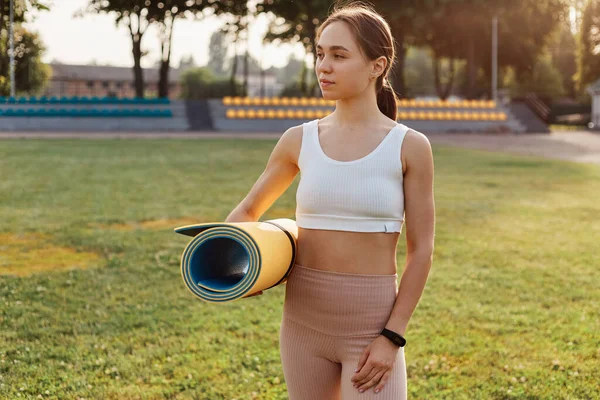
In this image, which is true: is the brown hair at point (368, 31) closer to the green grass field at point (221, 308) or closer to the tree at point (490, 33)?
the green grass field at point (221, 308)

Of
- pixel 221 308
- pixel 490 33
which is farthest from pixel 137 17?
pixel 221 308

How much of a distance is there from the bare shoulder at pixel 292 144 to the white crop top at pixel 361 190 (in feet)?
0.48

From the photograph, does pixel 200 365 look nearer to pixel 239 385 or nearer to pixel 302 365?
pixel 239 385

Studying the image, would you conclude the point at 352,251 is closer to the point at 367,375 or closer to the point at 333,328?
the point at 333,328

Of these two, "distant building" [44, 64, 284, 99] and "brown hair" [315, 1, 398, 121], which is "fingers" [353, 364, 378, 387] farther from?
"distant building" [44, 64, 284, 99]

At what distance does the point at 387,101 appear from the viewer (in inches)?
96.1

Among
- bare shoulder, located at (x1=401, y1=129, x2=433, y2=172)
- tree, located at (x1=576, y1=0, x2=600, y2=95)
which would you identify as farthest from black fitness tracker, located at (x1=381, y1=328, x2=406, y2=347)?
tree, located at (x1=576, y1=0, x2=600, y2=95)

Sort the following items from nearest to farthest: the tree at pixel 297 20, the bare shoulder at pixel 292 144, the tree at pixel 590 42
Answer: the bare shoulder at pixel 292 144 < the tree at pixel 297 20 < the tree at pixel 590 42

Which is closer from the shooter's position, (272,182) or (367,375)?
(367,375)

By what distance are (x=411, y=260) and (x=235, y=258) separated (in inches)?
→ 21.8

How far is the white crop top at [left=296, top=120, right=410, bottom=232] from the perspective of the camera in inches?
86.2

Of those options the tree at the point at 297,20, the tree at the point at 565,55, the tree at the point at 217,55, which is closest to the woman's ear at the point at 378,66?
the tree at the point at 297,20

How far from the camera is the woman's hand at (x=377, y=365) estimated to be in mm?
2197

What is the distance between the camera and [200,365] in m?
4.59
